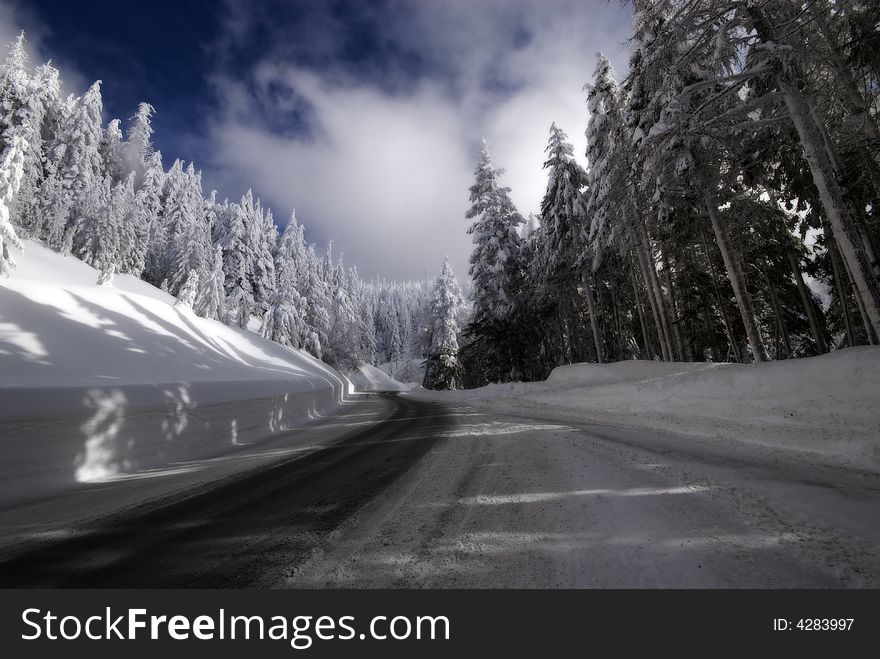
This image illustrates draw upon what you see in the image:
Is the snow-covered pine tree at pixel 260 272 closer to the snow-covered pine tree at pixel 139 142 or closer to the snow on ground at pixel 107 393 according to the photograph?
the snow-covered pine tree at pixel 139 142

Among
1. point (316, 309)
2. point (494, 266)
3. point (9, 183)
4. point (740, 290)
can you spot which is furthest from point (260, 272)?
point (740, 290)

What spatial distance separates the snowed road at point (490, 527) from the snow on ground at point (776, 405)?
675mm

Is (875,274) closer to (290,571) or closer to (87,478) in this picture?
(290,571)

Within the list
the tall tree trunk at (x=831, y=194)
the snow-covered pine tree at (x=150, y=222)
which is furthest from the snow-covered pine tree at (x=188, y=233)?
the tall tree trunk at (x=831, y=194)

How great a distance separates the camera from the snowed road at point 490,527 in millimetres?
2047

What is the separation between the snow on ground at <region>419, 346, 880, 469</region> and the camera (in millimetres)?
4566

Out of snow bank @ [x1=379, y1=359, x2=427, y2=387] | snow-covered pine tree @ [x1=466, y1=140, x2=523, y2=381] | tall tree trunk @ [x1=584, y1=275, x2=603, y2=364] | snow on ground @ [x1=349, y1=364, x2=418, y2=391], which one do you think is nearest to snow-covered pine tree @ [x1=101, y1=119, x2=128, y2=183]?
snow on ground @ [x1=349, y1=364, x2=418, y2=391]

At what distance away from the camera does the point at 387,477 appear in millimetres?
4512

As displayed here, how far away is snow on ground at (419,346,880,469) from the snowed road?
68 cm

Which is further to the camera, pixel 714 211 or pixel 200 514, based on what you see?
pixel 714 211

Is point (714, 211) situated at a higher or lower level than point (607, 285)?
lower

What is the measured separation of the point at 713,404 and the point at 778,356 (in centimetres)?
2264

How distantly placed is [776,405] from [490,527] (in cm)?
580
